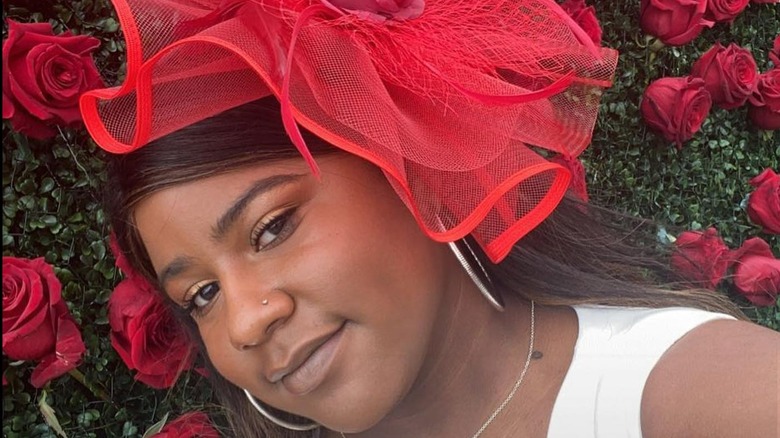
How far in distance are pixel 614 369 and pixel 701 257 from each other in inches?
9.8

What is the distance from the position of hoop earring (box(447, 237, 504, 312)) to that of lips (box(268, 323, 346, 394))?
13 centimetres

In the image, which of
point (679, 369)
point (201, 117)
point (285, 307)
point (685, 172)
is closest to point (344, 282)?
point (285, 307)

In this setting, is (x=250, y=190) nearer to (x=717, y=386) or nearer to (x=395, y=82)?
(x=395, y=82)

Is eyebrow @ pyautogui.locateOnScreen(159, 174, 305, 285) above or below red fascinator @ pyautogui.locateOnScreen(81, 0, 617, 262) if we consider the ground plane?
below

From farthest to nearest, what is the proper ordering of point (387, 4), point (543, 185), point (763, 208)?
1. point (763, 208)
2. point (543, 185)
3. point (387, 4)

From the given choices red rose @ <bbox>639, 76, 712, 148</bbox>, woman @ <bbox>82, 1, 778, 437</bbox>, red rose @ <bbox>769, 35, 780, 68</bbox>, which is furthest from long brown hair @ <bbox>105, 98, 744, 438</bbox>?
red rose @ <bbox>769, 35, 780, 68</bbox>

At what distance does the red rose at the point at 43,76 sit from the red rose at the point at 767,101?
26.3 inches

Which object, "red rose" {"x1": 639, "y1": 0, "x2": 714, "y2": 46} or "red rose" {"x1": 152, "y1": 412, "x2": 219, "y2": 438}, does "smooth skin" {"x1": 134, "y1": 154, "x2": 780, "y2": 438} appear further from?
"red rose" {"x1": 639, "y1": 0, "x2": 714, "y2": 46}

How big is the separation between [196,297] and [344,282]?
0.44 feet

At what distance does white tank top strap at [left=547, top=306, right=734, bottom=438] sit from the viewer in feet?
1.91

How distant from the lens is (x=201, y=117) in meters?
0.53

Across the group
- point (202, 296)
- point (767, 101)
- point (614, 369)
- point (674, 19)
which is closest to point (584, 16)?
point (674, 19)

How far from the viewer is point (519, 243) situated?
2.21ft

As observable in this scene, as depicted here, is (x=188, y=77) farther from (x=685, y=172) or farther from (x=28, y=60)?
(x=685, y=172)
